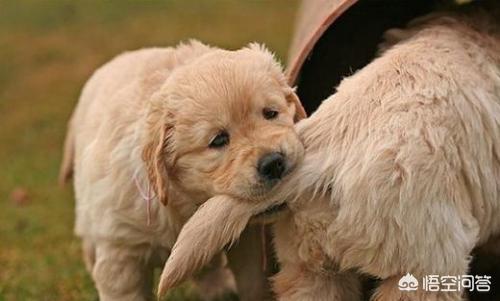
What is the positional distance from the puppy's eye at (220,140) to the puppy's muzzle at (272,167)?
0.75ft

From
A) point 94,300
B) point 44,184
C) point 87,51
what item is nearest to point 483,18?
point 94,300

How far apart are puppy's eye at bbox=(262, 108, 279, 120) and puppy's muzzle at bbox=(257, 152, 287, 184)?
29 cm

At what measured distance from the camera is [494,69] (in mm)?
4008

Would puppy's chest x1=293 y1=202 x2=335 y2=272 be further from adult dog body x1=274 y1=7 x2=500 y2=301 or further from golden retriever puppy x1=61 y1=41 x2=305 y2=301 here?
golden retriever puppy x1=61 y1=41 x2=305 y2=301

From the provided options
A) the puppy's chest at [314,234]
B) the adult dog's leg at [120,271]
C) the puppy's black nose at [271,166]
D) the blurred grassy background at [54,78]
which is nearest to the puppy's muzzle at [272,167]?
the puppy's black nose at [271,166]

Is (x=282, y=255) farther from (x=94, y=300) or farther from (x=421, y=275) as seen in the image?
(x=94, y=300)

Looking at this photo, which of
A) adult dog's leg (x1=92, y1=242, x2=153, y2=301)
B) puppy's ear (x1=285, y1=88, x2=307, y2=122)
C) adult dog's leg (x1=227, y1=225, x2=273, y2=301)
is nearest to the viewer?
puppy's ear (x1=285, y1=88, x2=307, y2=122)

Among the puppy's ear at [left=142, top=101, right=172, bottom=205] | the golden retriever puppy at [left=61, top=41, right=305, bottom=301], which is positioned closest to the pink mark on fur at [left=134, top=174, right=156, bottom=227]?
the golden retriever puppy at [left=61, top=41, right=305, bottom=301]

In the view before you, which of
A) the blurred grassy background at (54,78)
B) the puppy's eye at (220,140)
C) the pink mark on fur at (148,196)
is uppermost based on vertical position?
the puppy's eye at (220,140)

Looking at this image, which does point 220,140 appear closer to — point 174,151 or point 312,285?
point 174,151

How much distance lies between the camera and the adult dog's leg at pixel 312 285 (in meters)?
3.80

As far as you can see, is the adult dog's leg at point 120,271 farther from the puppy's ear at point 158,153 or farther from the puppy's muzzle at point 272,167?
the puppy's muzzle at point 272,167

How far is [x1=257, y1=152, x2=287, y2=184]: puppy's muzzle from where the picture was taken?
3.70m

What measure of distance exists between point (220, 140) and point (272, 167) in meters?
0.30
